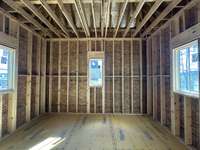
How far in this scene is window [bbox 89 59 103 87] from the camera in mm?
7891

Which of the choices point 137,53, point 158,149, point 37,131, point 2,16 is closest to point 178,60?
point 158,149

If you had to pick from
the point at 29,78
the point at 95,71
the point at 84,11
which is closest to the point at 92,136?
the point at 29,78

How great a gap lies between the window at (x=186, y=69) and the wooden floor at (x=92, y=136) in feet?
4.24

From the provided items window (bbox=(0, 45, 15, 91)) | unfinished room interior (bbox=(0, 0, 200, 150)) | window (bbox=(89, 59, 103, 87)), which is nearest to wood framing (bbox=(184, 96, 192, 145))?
unfinished room interior (bbox=(0, 0, 200, 150))

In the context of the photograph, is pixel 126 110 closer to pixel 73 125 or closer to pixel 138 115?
pixel 138 115

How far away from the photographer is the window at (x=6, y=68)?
15.7 feet

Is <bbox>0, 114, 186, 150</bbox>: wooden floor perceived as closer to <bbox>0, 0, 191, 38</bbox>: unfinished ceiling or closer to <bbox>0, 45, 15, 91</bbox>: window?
<bbox>0, 45, 15, 91</bbox>: window

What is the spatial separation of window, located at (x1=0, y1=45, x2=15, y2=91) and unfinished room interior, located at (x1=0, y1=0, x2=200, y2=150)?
0.03m

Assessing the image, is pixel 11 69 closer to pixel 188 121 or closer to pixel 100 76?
pixel 100 76

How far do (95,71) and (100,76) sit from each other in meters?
0.30

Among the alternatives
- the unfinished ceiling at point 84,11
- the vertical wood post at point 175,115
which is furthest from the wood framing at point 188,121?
the unfinished ceiling at point 84,11

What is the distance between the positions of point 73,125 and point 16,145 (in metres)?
2.03

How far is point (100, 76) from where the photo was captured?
25.9ft

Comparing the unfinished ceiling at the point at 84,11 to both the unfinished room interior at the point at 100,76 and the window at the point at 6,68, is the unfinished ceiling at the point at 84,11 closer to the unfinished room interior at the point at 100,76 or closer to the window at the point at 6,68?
the unfinished room interior at the point at 100,76
